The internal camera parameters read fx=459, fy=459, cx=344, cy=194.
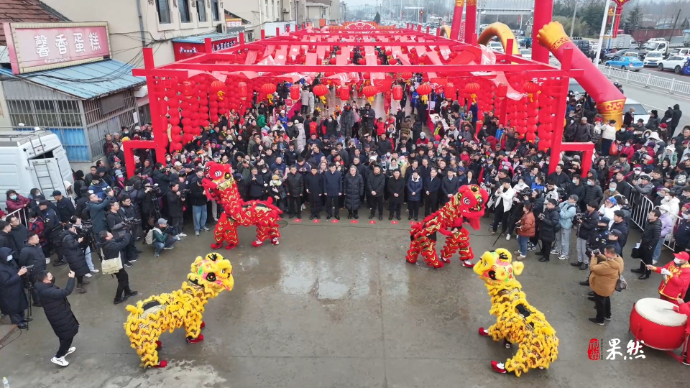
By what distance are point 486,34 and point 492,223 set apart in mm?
14102

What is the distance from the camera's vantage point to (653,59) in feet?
107

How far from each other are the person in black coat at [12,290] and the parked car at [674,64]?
3618cm

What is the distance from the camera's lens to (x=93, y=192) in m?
8.39

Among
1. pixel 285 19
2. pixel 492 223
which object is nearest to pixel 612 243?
pixel 492 223

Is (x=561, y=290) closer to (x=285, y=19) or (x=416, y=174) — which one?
(x=416, y=174)

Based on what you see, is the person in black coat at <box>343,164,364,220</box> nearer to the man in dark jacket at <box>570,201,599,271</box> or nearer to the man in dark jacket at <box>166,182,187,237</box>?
the man in dark jacket at <box>166,182,187,237</box>

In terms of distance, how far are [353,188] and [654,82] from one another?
21.9 m

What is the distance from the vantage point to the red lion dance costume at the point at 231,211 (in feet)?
27.6

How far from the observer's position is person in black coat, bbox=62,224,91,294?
7.03m

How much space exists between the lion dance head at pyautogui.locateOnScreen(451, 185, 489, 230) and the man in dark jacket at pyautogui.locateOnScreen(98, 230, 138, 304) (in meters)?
5.23

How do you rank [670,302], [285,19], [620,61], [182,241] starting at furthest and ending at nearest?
[285,19] < [620,61] < [182,241] < [670,302]

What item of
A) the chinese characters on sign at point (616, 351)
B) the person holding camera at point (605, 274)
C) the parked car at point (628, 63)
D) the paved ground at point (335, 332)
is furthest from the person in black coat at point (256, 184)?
the parked car at point (628, 63)

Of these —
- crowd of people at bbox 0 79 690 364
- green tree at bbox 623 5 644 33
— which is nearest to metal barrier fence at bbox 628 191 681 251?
crowd of people at bbox 0 79 690 364

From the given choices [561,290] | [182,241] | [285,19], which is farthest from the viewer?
[285,19]
